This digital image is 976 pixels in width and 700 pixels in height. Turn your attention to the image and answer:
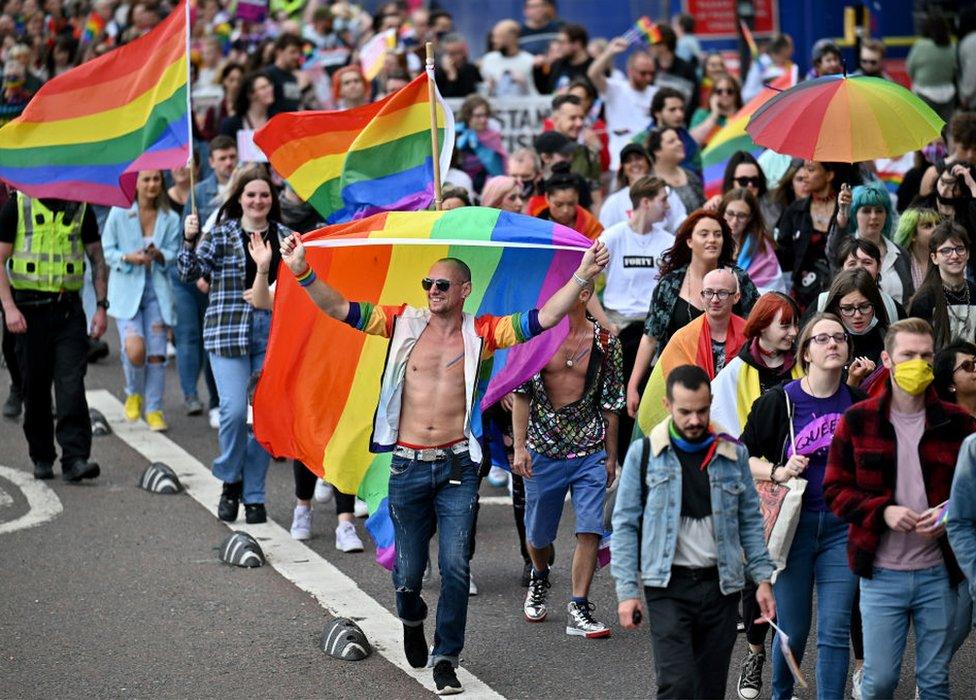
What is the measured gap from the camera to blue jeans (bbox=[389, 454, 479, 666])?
7873 mm

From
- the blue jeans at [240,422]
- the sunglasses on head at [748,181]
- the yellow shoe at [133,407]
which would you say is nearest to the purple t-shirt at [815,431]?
the blue jeans at [240,422]

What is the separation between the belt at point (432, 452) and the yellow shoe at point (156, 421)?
18.5 feet

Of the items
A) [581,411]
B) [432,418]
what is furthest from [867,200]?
[432,418]

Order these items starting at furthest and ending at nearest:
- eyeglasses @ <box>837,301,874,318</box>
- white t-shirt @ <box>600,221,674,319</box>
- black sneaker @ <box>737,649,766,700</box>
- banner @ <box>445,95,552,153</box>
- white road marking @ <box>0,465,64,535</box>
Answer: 1. banner @ <box>445,95,552,153</box>
2. white t-shirt @ <box>600,221,674,319</box>
3. white road marking @ <box>0,465,64,535</box>
4. eyeglasses @ <box>837,301,874,318</box>
5. black sneaker @ <box>737,649,766,700</box>

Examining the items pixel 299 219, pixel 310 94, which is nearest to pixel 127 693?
pixel 299 219

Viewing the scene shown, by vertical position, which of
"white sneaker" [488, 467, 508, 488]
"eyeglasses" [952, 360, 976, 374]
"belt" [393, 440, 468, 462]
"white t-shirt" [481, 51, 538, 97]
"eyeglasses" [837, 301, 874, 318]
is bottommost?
"white sneaker" [488, 467, 508, 488]

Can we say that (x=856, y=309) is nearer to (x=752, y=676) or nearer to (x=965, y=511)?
(x=752, y=676)

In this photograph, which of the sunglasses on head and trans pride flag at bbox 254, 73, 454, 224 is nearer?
trans pride flag at bbox 254, 73, 454, 224

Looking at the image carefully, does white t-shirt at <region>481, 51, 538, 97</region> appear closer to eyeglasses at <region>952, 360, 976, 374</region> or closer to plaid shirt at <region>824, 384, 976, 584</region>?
eyeglasses at <region>952, 360, 976, 374</region>

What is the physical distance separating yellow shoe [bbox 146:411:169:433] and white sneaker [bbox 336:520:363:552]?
345 cm

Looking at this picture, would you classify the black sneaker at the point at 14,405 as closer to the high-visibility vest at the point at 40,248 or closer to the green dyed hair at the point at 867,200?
the high-visibility vest at the point at 40,248

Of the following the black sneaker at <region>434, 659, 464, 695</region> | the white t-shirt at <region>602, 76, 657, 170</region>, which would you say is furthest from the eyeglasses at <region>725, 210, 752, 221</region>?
the white t-shirt at <region>602, 76, 657, 170</region>

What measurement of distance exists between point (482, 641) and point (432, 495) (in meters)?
0.96

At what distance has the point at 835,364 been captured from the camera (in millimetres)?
7043
